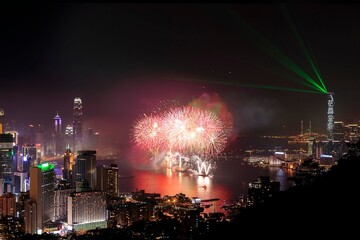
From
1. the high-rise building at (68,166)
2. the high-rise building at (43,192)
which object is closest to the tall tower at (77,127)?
the high-rise building at (68,166)

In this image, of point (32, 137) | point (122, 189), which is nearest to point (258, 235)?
point (122, 189)

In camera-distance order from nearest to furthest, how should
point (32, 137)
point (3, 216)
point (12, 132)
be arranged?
point (3, 216) < point (12, 132) < point (32, 137)

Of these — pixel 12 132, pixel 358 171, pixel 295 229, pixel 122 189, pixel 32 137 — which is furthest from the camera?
pixel 32 137

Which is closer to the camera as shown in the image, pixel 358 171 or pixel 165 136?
pixel 358 171

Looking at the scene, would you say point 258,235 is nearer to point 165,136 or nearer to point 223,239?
point 223,239

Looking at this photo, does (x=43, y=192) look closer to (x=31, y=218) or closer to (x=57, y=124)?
(x=31, y=218)

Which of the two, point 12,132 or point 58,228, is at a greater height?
point 12,132

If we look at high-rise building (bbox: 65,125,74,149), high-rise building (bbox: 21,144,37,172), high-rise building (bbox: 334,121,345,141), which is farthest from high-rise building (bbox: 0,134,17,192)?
high-rise building (bbox: 334,121,345,141)

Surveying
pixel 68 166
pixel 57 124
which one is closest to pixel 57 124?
pixel 57 124
